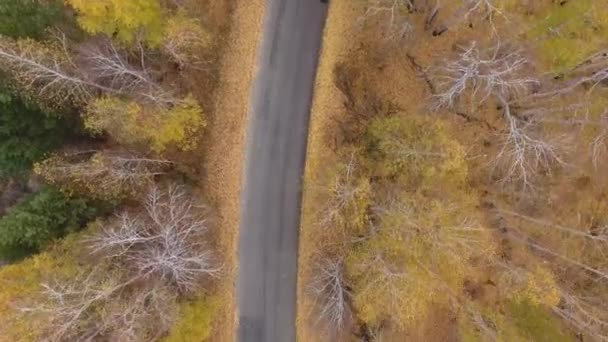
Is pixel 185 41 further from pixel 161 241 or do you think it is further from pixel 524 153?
pixel 524 153

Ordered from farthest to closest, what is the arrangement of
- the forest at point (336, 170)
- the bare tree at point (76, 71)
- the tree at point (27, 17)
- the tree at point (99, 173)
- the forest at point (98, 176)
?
the tree at point (99, 173)
the forest at point (336, 170)
the tree at point (27, 17)
the forest at point (98, 176)
the bare tree at point (76, 71)

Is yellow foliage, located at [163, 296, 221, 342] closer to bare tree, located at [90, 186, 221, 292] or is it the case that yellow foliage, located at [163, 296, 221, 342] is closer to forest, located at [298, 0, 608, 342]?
bare tree, located at [90, 186, 221, 292]

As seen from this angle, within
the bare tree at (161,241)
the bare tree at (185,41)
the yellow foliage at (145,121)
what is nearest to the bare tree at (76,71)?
the yellow foliage at (145,121)

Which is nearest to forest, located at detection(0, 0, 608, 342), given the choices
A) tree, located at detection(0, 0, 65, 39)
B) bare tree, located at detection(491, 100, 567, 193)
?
tree, located at detection(0, 0, 65, 39)

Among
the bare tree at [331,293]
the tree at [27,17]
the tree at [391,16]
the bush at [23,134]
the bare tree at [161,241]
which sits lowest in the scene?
the bare tree at [331,293]

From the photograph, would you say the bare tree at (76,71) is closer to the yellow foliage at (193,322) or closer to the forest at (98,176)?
the forest at (98,176)

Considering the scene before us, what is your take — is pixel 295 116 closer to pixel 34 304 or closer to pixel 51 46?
pixel 51 46

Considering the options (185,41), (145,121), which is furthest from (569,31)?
(145,121)
